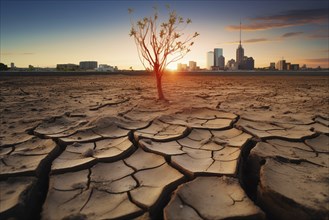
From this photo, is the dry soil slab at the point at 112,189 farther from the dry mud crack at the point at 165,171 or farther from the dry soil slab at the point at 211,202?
the dry soil slab at the point at 211,202

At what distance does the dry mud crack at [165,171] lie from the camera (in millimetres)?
1768

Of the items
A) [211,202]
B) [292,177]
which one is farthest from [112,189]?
[292,177]

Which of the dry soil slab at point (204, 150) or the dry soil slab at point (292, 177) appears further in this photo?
the dry soil slab at point (204, 150)

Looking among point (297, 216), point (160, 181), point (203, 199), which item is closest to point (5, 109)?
point (160, 181)

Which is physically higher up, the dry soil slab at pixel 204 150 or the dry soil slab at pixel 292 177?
the dry soil slab at pixel 204 150

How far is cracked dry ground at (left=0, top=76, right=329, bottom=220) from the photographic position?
5.83 ft

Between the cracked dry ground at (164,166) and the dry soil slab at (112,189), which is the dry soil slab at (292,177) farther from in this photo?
the dry soil slab at (112,189)

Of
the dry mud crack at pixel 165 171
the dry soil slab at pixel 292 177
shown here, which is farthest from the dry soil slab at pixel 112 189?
the dry soil slab at pixel 292 177

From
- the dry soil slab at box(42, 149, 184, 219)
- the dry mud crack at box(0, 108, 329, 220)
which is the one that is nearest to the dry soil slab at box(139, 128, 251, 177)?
the dry mud crack at box(0, 108, 329, 220)

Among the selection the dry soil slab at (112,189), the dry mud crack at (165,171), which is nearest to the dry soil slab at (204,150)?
the dry mud crack at (165,171)

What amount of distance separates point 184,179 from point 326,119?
2.97 meters

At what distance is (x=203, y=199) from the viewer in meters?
1.85

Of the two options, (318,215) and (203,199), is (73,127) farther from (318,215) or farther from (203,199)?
(318,215)

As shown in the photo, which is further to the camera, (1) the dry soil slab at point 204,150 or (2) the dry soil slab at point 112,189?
(1) the dry soil slab at point 204,150
